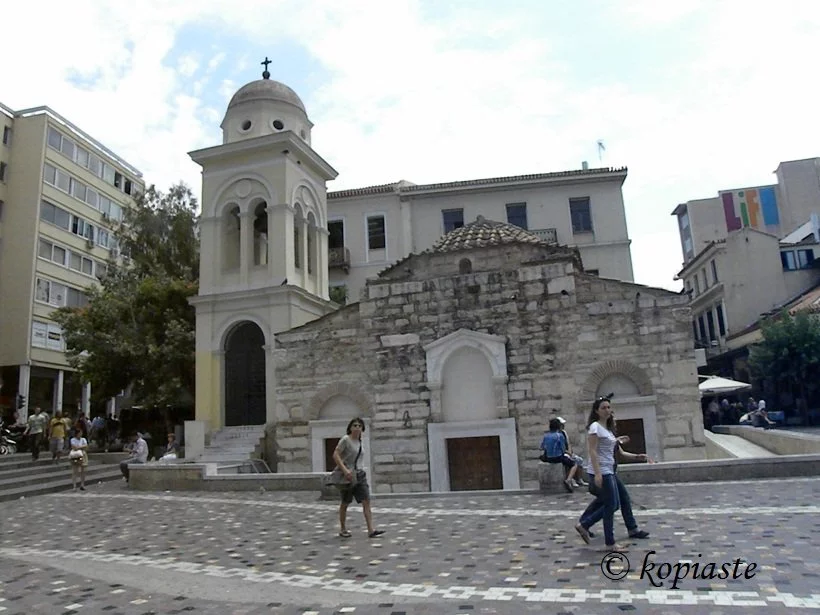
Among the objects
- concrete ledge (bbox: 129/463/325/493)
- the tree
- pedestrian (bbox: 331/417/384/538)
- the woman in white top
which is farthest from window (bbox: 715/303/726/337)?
pedestrian (bbox: 331/417/384/538)

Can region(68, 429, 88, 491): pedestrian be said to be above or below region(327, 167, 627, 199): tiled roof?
below

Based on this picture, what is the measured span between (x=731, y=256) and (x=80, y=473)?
2958cm

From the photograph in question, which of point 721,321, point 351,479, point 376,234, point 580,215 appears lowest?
point 351,479

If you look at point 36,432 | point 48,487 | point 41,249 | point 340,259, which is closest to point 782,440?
point 48,487

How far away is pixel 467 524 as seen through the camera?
806cm

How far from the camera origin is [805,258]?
3050 centimetres

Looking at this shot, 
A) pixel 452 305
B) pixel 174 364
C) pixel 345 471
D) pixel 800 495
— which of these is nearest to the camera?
pixel 345 471

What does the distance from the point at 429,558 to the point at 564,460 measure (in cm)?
482

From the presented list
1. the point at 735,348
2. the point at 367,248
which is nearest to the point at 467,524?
the point at 367,248

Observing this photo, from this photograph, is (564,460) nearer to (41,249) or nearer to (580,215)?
(580,215)

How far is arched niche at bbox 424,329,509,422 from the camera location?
46.1ft

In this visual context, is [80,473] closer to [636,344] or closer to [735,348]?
[636,344]

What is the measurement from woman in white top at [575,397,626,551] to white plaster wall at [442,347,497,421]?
7.83m

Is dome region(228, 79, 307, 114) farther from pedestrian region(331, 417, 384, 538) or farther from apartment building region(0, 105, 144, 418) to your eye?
pedestrian region(331, 417, 384, 538)
